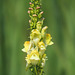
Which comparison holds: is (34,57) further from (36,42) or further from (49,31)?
(49,31)

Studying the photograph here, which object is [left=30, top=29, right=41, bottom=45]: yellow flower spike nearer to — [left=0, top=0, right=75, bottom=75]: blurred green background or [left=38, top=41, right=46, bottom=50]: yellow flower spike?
[left=38, top=41, right=46, bottom=50]: yellow flower spike

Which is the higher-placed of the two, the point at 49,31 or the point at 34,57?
the point at 49,31

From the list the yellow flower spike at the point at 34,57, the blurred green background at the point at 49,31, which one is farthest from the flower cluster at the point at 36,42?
the blurred green background at the point at 49,31

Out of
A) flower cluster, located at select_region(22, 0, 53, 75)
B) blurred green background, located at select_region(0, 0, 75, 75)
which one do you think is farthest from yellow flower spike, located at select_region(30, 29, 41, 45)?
blurred green background, located at select_region(0, 0, 75, 75)

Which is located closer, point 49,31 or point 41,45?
point 41,45

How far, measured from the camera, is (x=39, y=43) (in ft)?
2.20

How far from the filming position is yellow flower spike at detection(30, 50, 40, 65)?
0.65 metres

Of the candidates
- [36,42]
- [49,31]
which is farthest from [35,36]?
[49,31]

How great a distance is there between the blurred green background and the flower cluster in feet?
2.60

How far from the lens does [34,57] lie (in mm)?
664

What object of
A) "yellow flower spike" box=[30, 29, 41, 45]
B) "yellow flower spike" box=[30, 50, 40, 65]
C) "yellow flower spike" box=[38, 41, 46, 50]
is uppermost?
"yellow flower spike" box=[30, 29, 41, 45]

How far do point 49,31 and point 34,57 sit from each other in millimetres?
960
